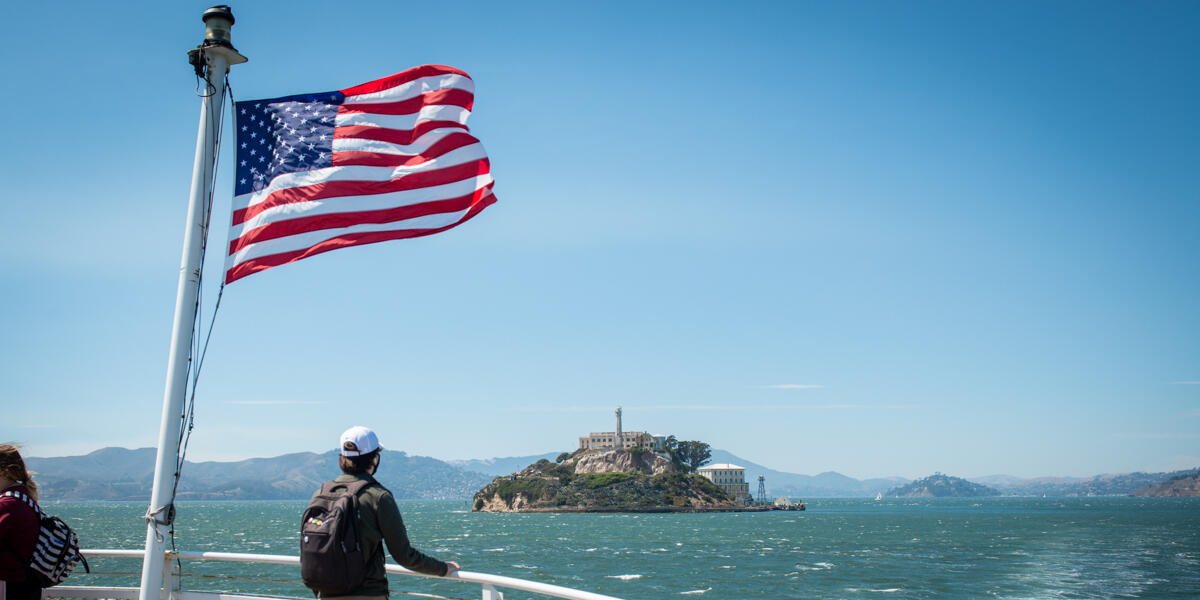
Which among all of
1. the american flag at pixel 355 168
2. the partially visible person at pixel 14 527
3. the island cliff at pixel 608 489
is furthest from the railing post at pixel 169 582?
the island cliff at pixel 608 489

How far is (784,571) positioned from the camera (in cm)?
5203

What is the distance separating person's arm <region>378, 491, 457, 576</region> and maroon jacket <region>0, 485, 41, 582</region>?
6.49 ft

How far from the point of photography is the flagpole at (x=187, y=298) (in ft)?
18.7

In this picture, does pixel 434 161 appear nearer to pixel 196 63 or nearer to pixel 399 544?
pixel 196 63

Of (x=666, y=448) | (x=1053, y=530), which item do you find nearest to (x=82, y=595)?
(x=1053, y=530)

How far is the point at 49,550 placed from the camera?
4754 mm

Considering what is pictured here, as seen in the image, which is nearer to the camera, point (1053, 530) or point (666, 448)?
point (1053, 530)

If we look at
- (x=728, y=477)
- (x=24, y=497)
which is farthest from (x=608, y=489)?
(x=24, y=497)

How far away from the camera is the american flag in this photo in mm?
6578

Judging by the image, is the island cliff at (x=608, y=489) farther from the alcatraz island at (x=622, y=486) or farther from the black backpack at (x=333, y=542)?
the black backpack at (x=333, y=542)

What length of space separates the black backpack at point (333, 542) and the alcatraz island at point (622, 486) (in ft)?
537

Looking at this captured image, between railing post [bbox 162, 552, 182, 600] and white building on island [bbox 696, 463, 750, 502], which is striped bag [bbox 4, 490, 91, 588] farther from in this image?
white building on island [bbox 696, 463, 750, 502]

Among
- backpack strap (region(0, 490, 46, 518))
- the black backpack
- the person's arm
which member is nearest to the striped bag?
backpack strap (region(0, 490, 46, 518))

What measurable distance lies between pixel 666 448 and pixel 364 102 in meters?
194
